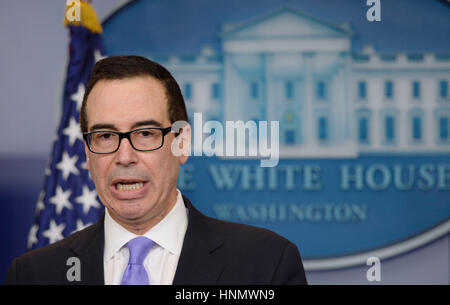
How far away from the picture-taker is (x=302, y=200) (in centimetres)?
250

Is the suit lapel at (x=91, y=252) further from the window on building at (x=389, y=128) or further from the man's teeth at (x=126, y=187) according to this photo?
the window on building at (x=389, y=128)

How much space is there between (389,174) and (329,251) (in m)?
0.48

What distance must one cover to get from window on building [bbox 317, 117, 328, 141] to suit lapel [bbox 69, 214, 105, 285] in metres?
1.47

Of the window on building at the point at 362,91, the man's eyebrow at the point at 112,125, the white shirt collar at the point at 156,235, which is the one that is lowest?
the white shirt collar at the point at 156,235

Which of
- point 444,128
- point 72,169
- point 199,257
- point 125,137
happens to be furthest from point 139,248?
point 444,128

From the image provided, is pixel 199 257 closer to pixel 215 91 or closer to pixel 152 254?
pixel 152 254

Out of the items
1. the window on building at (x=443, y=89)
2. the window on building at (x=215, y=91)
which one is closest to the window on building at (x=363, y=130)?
the window on building at (x=443, y=89)

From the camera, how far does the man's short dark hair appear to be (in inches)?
47.3

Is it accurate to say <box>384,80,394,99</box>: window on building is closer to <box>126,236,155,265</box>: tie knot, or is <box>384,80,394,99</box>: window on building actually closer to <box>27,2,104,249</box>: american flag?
<box>27,2,104,249</box>: american flag

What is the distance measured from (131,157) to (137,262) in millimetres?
246

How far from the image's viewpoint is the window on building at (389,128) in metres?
2.50

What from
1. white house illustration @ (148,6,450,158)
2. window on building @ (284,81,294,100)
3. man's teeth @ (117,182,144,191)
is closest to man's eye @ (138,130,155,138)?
man's teeth @ (117,182,144,191)

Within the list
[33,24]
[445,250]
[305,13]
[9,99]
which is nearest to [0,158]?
[9,99]
